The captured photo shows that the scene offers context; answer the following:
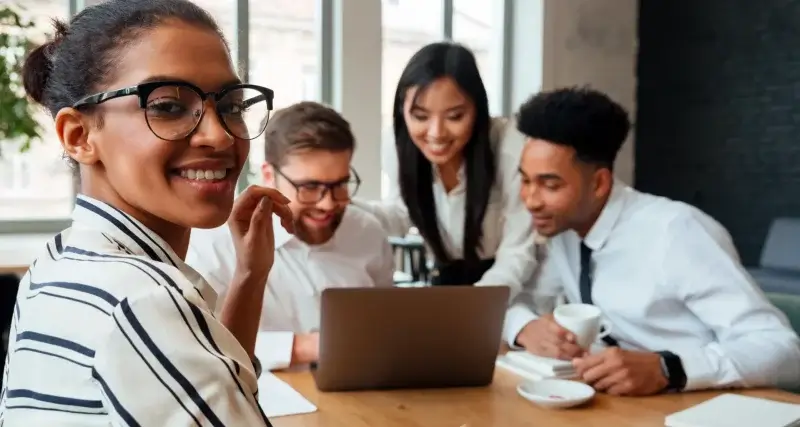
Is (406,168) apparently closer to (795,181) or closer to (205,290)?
(205,290)

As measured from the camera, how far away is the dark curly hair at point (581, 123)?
2029 mm

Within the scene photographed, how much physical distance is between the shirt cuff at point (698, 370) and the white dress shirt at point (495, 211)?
2.33ft

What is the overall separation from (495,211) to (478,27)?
2.54 meters

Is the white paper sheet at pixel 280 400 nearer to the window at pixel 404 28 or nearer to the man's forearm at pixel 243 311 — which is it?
the man's forearm at pixel 243 311

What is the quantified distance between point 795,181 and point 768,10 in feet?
3.32

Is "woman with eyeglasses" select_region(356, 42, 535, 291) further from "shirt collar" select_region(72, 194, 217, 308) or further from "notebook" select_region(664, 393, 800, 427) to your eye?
"shirt collar" select_region(72, 194, 217, 308)

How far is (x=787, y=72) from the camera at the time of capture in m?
4.43

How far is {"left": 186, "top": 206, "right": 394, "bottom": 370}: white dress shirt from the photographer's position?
188 cm

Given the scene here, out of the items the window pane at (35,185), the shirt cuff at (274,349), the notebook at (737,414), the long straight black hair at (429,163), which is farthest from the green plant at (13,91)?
the notebook at (737,414)

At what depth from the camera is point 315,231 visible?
205 cm

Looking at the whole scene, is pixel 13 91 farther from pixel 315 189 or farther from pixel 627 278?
pixel 627 278

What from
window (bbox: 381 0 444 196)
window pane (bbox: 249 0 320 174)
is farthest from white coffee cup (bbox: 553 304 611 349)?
window pane (bbox: 249 0 320 174)

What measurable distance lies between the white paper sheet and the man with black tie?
1.90 feet

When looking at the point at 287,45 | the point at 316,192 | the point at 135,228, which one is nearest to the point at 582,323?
the point at 316,192
